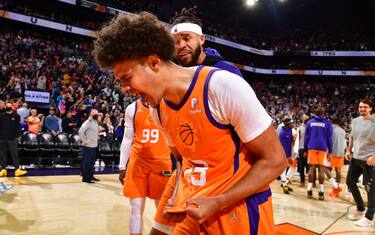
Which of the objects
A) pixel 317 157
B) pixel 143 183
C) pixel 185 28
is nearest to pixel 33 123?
pixel 143 183

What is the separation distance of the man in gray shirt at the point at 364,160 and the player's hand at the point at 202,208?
486 cm

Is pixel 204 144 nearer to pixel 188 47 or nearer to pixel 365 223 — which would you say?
pixel 188 47

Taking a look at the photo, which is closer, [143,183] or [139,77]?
[139,77]

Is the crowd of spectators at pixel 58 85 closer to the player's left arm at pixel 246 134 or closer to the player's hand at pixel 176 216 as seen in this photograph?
the player's hand at pixel 176 216

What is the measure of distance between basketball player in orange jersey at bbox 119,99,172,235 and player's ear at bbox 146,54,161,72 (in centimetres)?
227

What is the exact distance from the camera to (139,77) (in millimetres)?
1428

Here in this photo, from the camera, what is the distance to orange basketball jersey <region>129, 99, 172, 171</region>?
3.62 meters

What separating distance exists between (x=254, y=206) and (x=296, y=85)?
3247 centimetres

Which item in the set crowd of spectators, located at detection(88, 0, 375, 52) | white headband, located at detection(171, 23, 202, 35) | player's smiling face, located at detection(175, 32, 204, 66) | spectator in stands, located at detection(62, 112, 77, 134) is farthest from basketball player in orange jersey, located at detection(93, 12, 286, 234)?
crowd of spectators, located at detection(88, 0, 375, 52)

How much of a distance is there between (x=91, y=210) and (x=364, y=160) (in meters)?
4.75

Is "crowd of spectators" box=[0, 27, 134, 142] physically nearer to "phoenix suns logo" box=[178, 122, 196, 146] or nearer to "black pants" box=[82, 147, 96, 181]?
"black pants" box=[82, 147, 96, 181]

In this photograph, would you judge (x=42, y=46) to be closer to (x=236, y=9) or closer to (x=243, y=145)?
(x=243, y=145)

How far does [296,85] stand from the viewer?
3209cm

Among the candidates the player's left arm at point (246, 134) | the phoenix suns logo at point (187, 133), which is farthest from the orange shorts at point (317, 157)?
the phoenix suns logo at point (187, 133)
